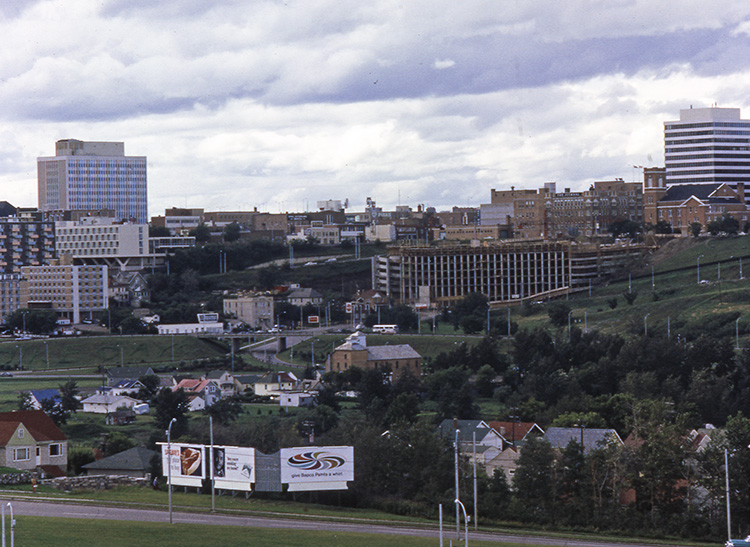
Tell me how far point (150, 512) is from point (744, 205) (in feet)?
531

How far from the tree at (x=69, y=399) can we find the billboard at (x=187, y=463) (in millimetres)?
51425

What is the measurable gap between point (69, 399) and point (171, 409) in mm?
13335

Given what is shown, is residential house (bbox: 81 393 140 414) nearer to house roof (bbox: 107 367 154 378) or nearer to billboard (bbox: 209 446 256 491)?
house roof (bbox: 107 367 154 378)

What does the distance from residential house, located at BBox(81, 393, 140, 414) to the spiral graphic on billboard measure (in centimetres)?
5532

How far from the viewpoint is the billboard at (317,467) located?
55.2m

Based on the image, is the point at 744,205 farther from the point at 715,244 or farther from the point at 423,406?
the point at 423,406

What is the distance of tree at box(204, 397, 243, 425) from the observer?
3784 inches

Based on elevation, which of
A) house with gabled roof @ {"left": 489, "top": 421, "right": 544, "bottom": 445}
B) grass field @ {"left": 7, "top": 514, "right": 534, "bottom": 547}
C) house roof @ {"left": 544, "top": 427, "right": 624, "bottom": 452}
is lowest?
house with gabled roof @ {"left": 489, "top": 421, "right": 544, "bottom": 445}

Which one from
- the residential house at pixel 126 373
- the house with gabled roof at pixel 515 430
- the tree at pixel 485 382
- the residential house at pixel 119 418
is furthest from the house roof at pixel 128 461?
the residential house at pixel 126 373

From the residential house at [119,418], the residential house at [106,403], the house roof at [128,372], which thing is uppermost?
the house roof at [128,372]

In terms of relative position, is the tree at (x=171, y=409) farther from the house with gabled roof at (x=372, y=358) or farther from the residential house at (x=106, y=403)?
the house with gabled roof at (x=372, y=358)

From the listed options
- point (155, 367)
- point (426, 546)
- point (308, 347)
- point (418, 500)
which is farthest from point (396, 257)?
point (426, 546)

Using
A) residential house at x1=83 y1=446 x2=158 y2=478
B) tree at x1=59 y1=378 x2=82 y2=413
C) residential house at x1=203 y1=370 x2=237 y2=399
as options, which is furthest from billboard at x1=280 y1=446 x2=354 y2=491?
residential house at x1=203 y1=370 x2=237 y2=399

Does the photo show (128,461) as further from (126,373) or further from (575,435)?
(126,373)
